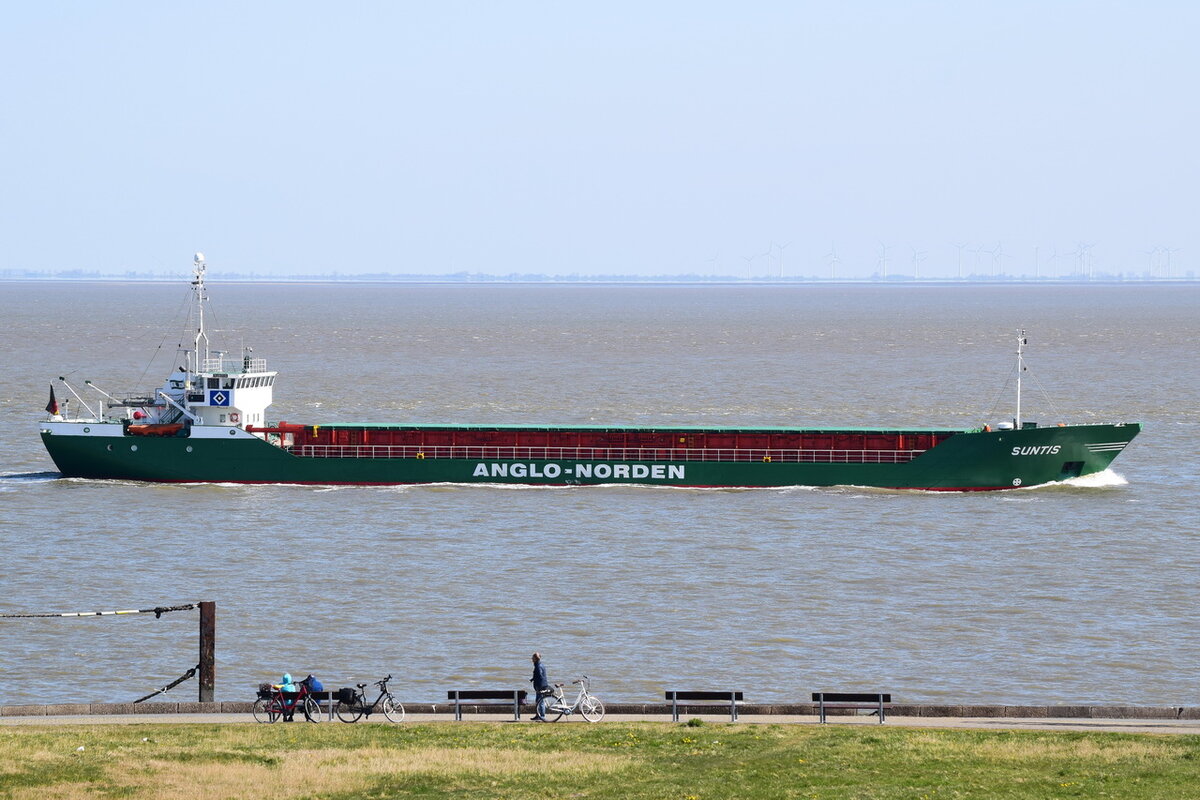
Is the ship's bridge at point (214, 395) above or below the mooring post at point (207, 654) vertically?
above

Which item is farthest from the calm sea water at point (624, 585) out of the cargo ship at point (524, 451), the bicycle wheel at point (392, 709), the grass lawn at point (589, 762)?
the grass lawn at point (589, 762)

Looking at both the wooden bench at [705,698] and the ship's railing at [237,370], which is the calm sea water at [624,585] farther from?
the ship's railing at [237,370]

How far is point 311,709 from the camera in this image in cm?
3534

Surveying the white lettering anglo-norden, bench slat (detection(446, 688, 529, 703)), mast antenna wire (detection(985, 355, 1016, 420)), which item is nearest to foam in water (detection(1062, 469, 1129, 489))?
the white lettering anglo-norden

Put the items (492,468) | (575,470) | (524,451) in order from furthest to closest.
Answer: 1. (524,451)
2. (492,468)
3. (575,470)

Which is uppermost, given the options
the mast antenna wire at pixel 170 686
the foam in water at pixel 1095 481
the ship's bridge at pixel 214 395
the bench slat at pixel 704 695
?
the ship's bridge at pixel 214 395

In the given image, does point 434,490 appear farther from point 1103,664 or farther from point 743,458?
point 1103,664

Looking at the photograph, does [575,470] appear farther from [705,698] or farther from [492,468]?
[705,698]

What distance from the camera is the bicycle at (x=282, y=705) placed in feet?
115

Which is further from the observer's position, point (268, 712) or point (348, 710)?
point (348, 710)

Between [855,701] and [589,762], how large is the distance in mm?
6996

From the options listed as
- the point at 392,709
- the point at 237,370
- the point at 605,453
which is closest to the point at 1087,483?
the point at 605,453

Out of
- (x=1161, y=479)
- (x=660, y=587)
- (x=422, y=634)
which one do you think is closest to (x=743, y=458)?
(x=1161, y=479)

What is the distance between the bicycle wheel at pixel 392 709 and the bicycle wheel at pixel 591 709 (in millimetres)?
4061
